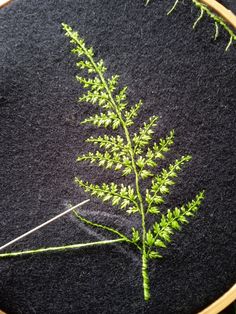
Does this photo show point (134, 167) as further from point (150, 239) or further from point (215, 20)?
point (215, 20)

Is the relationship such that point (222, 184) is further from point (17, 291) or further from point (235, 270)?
point (17, 291)

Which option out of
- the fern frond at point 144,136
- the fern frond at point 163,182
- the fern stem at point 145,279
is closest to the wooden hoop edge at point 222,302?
the fern stem at point 145,279

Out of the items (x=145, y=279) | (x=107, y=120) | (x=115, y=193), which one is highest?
(x=107, y=120)

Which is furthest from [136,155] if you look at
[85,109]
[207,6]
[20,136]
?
[207,6]

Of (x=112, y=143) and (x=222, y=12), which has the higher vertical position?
(x=222, y=12)

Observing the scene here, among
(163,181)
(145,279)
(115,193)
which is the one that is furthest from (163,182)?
(145,279)

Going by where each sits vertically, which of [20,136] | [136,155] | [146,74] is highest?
[146,74]

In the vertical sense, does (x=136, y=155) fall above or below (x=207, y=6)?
below

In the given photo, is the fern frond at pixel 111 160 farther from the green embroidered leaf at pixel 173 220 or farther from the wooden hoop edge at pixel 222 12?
the wooden hoop edge at pixel 222 12
